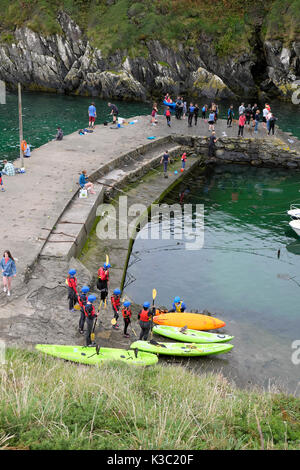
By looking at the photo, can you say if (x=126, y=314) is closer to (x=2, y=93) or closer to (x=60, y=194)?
(x=60, y=194)

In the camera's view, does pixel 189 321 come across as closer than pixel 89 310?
No

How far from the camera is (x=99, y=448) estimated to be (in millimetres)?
7230

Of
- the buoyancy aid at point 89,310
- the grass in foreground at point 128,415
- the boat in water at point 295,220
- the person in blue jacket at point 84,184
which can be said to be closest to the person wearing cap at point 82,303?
the buoyancy aid at point 89,310

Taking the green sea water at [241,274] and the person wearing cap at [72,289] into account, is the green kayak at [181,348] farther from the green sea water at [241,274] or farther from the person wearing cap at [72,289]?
the person wearing cap at [72,289]

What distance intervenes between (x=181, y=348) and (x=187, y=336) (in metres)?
1.02

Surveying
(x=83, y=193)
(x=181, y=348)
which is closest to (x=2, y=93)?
(x=83, y=193)

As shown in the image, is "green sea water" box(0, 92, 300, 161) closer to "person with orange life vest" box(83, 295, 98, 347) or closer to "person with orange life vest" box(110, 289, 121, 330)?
"person with orange life vest" box(110, 289, 121, 330)

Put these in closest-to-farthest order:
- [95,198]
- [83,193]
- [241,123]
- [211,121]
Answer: [83,193], [95,198], [241,123], [211,121]

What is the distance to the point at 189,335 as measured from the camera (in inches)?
586

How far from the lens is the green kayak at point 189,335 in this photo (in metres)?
A: 14.7

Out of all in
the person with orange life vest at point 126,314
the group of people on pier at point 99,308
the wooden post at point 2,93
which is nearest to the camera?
the group of people on pier at point 99,308

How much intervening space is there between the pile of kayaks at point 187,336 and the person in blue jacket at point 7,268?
4.32 meters

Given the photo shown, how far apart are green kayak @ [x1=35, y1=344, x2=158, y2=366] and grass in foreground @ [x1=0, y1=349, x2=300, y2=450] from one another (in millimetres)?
2222

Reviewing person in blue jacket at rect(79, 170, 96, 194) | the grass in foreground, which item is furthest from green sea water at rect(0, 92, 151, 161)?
the grass in foreground
